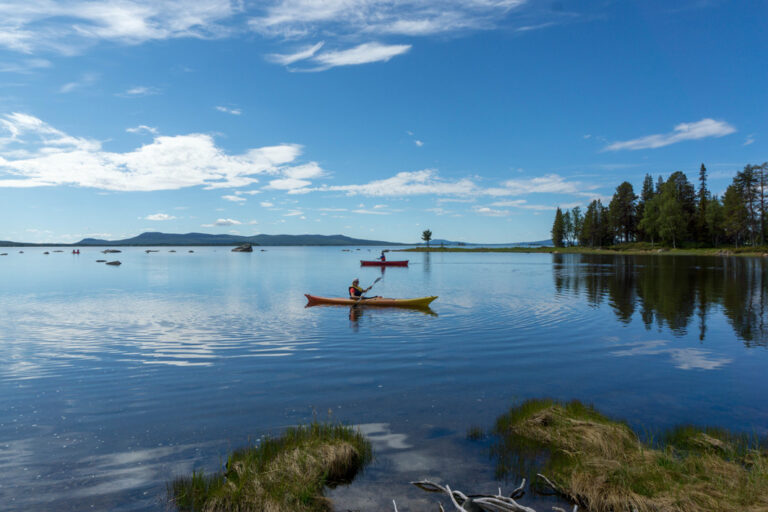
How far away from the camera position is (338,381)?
13.0m

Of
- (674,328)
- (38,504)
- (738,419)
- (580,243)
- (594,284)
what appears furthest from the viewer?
(580,243)

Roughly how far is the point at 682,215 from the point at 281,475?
131 meters

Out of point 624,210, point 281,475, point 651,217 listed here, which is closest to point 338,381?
point 281,475

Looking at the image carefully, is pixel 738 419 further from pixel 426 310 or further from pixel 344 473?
pixel 426 310

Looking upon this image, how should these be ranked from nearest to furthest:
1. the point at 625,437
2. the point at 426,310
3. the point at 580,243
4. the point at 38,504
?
the point at 38,504
the point at 625,437
the point at 426,310
the point at 580,243

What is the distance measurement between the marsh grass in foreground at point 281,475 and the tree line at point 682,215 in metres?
122

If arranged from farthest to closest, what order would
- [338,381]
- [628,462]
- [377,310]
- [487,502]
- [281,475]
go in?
[377,310] < [338,381] < [628,462] < [281,475] < [487,502]

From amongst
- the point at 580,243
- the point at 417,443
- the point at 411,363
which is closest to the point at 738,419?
the point at 417,443

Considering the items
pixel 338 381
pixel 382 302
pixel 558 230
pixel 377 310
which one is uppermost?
pixel 558 230

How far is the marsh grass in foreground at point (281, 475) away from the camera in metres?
6.36

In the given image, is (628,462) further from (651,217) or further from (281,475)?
(651,217)

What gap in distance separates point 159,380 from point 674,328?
21690mm

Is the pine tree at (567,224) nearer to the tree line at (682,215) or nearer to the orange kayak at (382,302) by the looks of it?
the tree line at (682,215)

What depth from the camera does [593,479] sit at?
681 cm
